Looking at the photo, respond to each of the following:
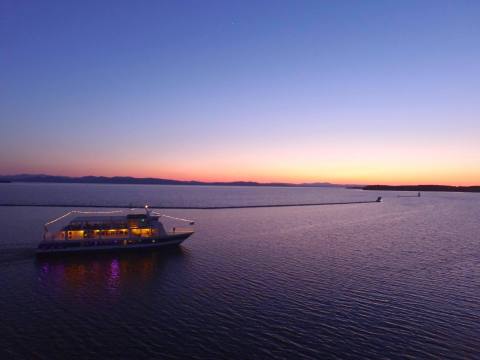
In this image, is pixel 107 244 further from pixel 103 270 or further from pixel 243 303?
pixel 243 303

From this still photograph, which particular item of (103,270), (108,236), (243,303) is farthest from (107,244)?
(243,303)

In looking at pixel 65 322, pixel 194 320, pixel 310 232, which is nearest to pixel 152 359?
pixel 194 320

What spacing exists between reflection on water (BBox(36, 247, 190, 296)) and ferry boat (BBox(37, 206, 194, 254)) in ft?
4.89

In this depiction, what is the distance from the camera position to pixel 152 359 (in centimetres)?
2614

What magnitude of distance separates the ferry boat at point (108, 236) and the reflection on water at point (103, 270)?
1.49 meters

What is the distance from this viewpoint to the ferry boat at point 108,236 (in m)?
62.6

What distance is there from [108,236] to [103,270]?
587 inches

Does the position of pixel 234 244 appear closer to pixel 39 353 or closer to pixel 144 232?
pixel 144 232

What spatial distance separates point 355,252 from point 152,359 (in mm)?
49791

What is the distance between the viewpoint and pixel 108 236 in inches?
2633

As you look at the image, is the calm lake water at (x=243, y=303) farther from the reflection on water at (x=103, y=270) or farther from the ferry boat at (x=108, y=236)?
the ferry boat at (x=108, y=236)

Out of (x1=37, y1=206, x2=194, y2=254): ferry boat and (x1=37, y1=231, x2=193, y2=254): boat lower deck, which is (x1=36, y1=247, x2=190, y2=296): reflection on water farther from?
(x1=37, y1=206, x2=194, y2=254): ferry boat

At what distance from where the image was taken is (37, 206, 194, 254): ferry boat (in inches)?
2463

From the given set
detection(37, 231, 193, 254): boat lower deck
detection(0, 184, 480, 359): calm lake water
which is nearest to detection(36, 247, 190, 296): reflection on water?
detection(0, 184, 480, 359): calm lake water
